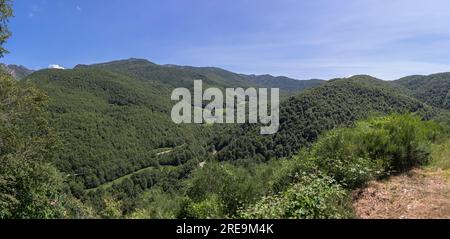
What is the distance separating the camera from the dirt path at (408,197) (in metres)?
6.63

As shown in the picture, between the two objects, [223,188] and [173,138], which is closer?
[223,188]

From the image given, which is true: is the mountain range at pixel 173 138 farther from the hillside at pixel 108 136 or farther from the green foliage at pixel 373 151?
the green foliage at pixel 373 151

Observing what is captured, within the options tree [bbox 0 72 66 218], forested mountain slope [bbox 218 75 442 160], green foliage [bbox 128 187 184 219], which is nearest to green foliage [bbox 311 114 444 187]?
green foliage [bbox 128 187 184 219]

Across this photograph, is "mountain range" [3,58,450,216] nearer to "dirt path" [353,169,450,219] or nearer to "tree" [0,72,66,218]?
"tree" [0,72,66,218]

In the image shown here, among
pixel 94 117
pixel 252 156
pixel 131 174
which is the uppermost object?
pixel 94 117

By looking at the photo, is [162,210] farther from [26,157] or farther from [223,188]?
[26,157]

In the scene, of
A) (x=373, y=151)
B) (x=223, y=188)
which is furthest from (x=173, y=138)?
(x=373, y=151)

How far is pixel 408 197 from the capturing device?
24.0 ft

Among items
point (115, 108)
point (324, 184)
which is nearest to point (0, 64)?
point (324, 184)

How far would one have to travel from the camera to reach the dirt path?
6.63 m

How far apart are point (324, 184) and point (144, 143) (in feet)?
509

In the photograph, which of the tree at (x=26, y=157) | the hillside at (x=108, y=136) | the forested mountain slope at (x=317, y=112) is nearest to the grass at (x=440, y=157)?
the tree at (x=26, y=157)
